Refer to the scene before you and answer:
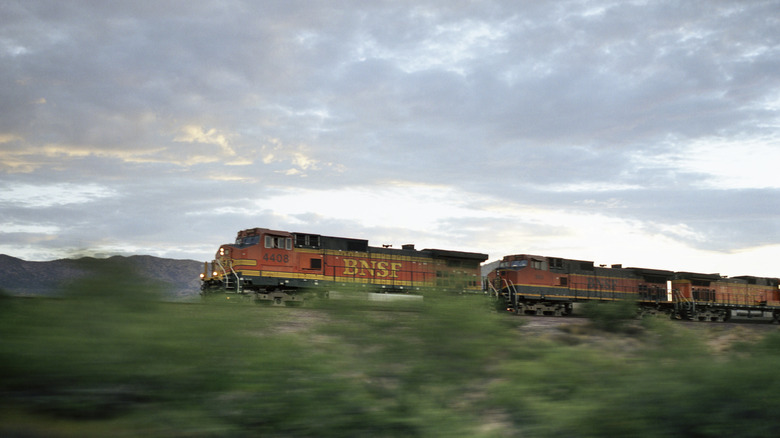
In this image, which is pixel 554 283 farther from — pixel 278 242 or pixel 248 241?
pixel 248 241

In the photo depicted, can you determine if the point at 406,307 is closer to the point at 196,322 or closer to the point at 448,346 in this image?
the point at 448,346

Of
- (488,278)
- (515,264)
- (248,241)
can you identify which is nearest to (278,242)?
(248,241)

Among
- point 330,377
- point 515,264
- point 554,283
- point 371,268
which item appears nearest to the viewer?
point 330,377

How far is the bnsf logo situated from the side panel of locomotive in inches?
288

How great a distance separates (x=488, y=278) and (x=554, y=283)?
4.07 m

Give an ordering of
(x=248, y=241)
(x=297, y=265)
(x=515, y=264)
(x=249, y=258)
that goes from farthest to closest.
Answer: (x=515, y=264)
(x=297, y=265)
(x=248, y=241)
(x=249, y=258)

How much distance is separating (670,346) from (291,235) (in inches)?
832

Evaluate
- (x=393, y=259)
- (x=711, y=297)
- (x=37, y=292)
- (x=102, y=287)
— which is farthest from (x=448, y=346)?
(x=711, y=297)

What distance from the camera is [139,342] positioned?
3.46 metres

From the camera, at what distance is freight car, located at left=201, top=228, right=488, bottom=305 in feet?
80.9

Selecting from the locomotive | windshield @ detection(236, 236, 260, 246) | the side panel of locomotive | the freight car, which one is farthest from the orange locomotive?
windshield @ detection(236, 236, 260, 246)

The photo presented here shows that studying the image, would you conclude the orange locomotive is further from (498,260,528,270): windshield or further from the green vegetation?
the green vegetation

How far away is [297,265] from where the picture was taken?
1026 inches

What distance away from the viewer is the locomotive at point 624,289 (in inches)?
1276
